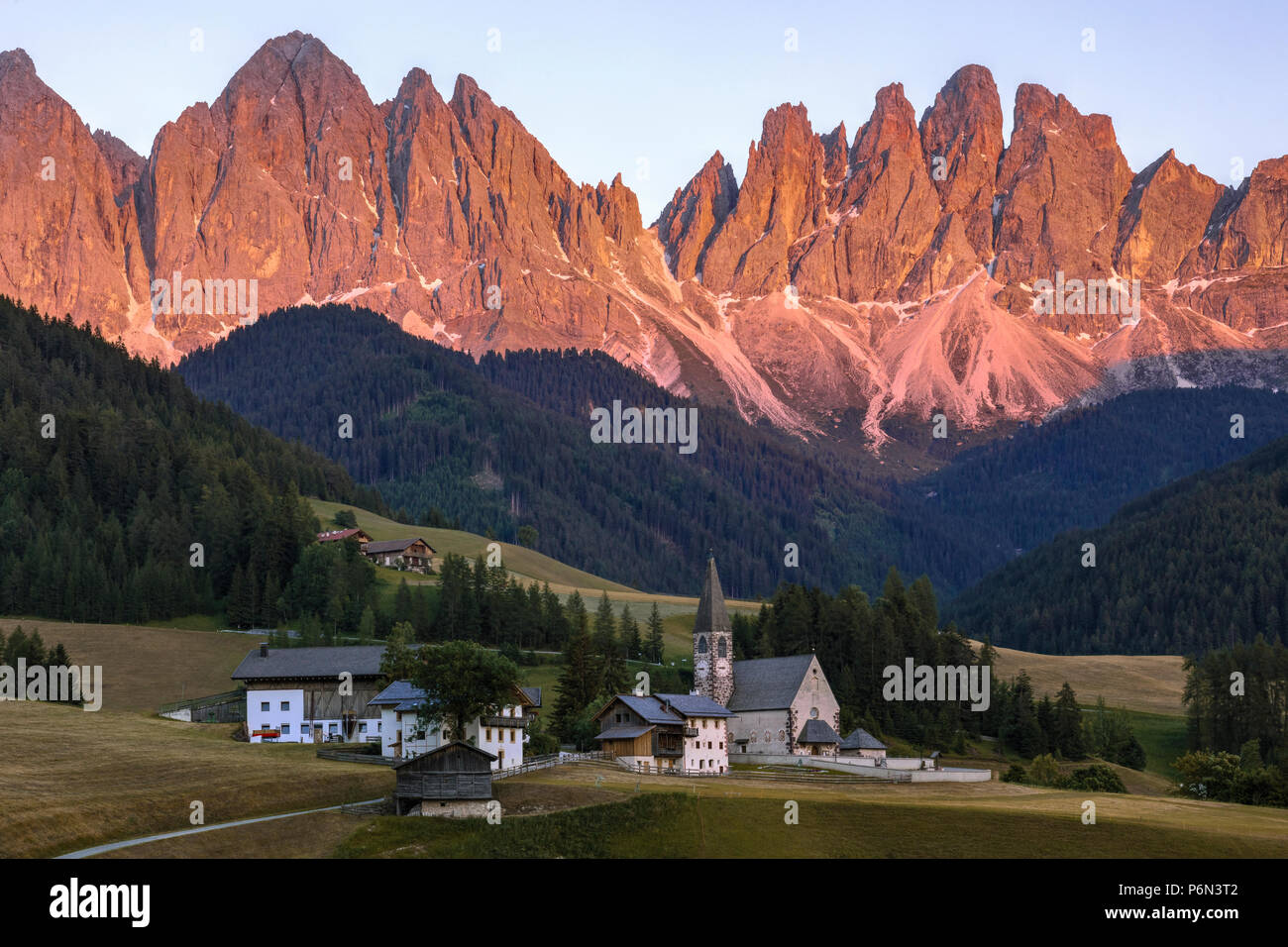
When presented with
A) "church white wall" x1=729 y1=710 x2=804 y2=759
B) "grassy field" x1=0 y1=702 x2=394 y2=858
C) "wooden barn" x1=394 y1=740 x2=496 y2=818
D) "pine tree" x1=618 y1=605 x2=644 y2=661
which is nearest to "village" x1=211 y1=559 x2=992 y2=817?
"church white wall" x1=729 y1=710 x2=804 y2=759

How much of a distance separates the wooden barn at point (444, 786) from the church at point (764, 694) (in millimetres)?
40658

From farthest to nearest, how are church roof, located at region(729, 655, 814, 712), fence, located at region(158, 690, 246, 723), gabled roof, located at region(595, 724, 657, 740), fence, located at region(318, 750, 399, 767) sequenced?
1. fence, located at region(158, 690, 246, 723)
2. church roof, located at region(729, 655, 814, 712)
3. gabled roof, located at region(595, 724, 657, 740)
4. fence, located at region(318, 750, 399, 767)

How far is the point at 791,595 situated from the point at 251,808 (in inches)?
3467

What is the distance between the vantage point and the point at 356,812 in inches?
3324

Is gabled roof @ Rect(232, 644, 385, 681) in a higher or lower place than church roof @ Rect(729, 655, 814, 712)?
higher

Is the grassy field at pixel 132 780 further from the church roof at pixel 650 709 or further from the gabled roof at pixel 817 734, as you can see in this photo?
the gabled roof at pixel 817 734

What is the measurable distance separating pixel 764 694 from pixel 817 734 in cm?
647

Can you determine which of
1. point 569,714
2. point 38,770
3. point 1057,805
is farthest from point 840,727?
point 38,770

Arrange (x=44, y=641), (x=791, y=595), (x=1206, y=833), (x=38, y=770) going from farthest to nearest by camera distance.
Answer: (x=791, y=595) → (x=44, y=641) → (x=38, y=770) → (x=1206, y=833)

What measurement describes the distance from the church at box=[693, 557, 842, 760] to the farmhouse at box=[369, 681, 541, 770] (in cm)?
1934

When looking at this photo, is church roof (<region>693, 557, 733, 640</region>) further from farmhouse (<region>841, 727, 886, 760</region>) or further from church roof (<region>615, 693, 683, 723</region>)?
church roof (<region>615, 693, 683, 723</region>)

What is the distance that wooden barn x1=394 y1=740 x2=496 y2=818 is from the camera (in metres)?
85.4

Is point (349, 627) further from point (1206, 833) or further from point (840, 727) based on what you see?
point (1206, 833)

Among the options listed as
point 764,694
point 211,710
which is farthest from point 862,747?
point 211,710
